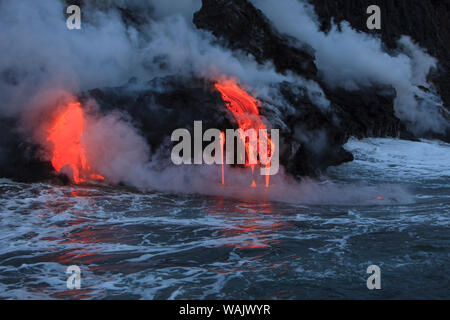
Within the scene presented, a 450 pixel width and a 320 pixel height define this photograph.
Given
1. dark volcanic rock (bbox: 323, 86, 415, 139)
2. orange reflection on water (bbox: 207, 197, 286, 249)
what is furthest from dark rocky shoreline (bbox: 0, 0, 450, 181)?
dark volcanic rock (bbox: 323, 86, 415, 139)

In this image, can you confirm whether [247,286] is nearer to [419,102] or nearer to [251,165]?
[251,165]

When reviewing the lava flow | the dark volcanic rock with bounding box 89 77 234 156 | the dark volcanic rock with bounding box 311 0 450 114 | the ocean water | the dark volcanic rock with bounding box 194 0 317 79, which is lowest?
the ocean water

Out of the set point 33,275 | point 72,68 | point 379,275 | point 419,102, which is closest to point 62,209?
point 33,275

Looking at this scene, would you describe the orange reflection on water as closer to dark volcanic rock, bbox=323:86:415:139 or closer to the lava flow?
the lava flow

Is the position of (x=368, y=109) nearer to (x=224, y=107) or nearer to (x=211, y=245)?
(x=224, y=107)

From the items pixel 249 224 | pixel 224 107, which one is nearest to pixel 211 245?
pixel 249 224

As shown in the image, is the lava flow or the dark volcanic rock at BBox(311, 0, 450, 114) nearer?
the lava flow

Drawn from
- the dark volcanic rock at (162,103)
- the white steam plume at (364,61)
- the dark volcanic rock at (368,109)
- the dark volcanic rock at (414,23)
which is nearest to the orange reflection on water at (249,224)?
the dark volcanic rock at (162,103)
